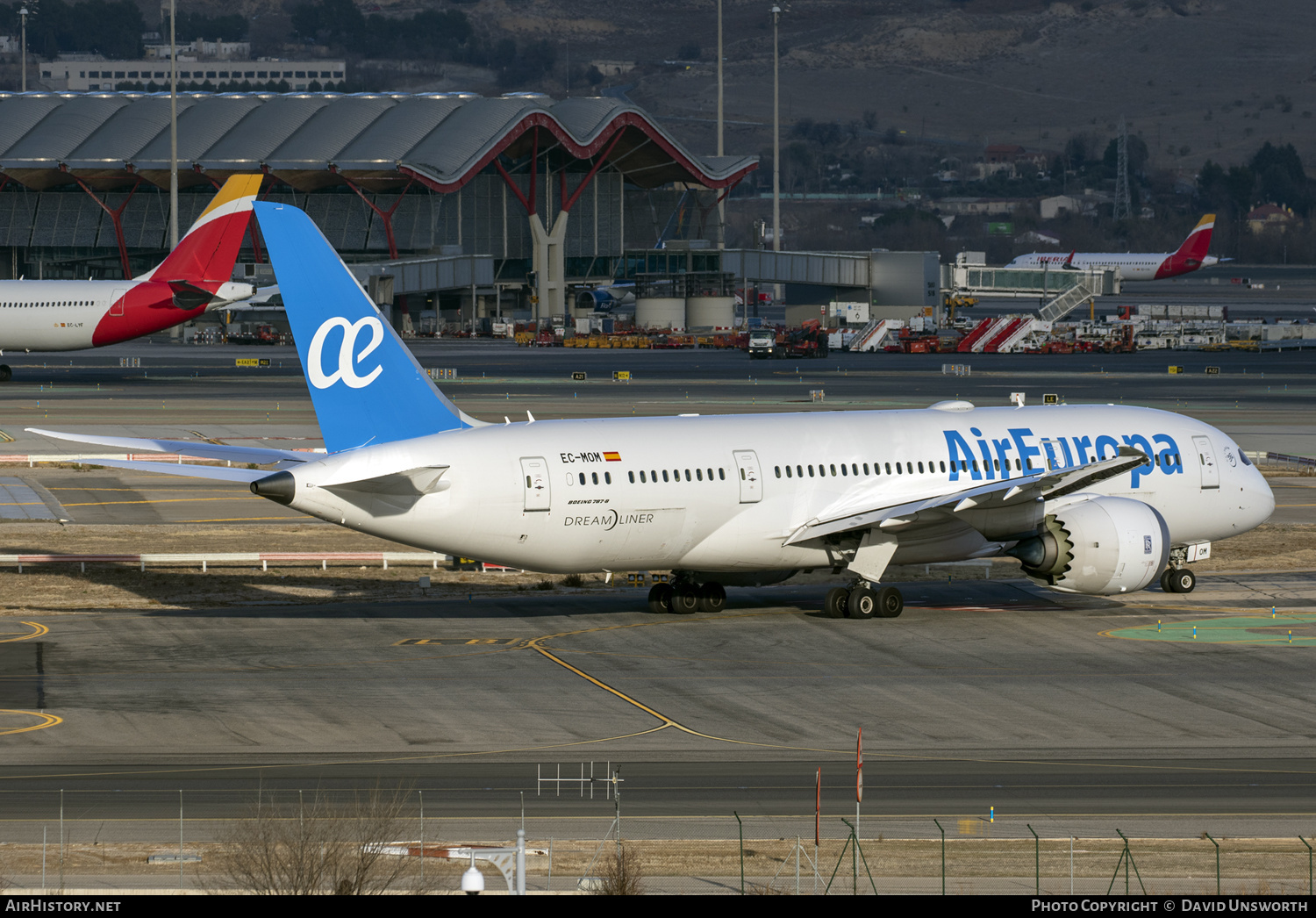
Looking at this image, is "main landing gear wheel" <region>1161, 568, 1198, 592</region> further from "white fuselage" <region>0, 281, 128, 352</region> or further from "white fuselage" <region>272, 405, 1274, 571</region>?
"white fuselage" <region>0, 281, 128, 352</region>

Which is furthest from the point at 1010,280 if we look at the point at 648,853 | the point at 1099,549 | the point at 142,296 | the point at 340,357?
the point at 648,853

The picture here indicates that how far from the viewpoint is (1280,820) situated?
89.5ft

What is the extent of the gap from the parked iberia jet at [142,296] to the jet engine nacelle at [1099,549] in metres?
73.7

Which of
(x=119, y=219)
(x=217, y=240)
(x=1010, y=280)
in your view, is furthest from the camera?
(x=1010, y=280)

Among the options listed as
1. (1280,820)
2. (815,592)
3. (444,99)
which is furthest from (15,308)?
(1280,820)

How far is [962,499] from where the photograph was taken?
1652 inches

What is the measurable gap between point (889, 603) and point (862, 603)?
0.75m

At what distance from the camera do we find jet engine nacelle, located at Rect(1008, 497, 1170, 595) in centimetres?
4256

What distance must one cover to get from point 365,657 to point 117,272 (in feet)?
522

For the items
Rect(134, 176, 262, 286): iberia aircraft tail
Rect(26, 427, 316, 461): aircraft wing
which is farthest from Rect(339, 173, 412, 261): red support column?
Rect(26, 427, 316, 461): aircraft wing

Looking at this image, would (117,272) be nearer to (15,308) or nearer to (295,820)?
(15,308)

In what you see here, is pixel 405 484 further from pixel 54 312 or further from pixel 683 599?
pixel 54 312

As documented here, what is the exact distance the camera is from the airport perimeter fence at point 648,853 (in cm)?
2308
